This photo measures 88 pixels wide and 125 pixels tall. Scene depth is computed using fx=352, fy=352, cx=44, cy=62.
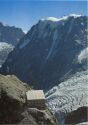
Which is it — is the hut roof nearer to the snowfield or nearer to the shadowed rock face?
the shadowed rock face

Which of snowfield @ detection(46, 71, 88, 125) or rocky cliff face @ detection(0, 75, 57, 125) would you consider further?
snowfield @ detection(46, 71, 88, 125)

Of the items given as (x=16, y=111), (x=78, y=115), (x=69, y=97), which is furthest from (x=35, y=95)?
(x=69, y=97)

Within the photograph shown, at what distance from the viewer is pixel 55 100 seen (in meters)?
175

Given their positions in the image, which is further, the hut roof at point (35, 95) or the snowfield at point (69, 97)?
the snowfield at point (69, 97)

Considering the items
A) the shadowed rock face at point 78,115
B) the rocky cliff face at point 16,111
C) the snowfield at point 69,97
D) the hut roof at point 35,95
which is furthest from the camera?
the snowfield at point 69,97

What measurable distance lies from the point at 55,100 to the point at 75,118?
6157 inches

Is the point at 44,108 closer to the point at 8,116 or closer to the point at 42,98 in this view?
the point at 42,98

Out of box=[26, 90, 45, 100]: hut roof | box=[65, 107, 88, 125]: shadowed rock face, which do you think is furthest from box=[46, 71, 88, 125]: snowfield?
box=[26, 90, 45, 100]: hut roof

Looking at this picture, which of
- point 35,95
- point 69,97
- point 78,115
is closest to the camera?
point 35,95

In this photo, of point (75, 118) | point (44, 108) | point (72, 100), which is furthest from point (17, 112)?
point (72, 100)

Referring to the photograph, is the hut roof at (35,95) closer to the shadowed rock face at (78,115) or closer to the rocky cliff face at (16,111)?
the rocky cliff face at (16,111)

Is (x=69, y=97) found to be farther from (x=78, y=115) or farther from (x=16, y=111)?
(x=16, y=111)

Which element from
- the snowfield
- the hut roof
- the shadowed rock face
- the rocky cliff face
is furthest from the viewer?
the snowfield

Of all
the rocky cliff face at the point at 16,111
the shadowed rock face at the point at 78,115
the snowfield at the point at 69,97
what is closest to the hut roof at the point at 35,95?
the rocky cliff face at the point at 16,111
